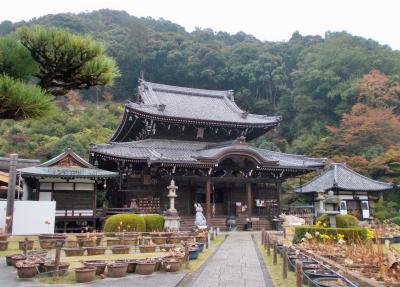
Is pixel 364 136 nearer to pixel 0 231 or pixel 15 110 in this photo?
pixel 0 231

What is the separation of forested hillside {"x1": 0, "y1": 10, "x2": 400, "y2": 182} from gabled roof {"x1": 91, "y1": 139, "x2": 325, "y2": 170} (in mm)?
17563

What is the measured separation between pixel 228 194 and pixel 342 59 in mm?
46262

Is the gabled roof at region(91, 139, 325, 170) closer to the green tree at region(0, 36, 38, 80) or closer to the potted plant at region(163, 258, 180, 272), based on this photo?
the potted plant at region(163, 258, 180, 272)

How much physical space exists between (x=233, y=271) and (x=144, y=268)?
2.58 metres

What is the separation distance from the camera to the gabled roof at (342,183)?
105 feet

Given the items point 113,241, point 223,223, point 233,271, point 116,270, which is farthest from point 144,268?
point 223,223

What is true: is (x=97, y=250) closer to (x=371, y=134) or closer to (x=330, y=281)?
(x=330, y=281)

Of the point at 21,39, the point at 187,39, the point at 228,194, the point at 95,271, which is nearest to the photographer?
the point at 21,39

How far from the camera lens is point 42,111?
670 cm

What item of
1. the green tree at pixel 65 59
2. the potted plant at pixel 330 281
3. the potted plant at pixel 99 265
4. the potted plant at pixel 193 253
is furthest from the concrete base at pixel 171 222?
the potted plant at pixel 330 281

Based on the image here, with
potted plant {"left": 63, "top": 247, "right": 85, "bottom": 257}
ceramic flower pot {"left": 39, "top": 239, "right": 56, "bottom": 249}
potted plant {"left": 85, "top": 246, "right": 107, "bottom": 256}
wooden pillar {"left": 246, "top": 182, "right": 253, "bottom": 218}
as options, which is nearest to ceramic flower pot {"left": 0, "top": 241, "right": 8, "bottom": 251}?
ceramic flower pot {"left": 39, "top": 239, "right": 56, "bottom": 249}

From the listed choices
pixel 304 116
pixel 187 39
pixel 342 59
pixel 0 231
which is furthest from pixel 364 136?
pixel 187 39

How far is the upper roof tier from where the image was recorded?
26628 mm

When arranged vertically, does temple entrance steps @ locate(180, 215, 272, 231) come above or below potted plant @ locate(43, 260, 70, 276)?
above
